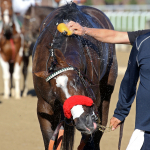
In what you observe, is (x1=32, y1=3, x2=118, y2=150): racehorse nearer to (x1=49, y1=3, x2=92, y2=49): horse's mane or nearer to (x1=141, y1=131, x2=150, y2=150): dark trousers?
(x1=49, y1=3, x2=92, y2=49): horse's mane

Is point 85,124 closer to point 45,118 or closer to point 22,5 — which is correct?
point 45,118

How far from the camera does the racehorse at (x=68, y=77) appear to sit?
2.19 m

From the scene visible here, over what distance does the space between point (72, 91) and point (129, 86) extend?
0.46 metres

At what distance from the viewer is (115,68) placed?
381cm

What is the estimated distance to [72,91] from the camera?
223 cm

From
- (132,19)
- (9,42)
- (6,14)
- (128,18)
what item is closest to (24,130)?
(9,42)

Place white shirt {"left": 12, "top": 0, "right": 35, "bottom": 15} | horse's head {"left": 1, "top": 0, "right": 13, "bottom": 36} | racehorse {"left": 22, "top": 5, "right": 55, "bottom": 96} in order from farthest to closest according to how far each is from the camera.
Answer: white shirt {"left": 12, "top": 0, "right": 35, "bottom": 15}, racehorse {"left": 22, "top": 5, "right": 55, "bottom": 96}, horse's head {"left": 1, "top": 0, "right": 13, "bottom": 36}

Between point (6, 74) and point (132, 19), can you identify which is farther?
point (132, 19)

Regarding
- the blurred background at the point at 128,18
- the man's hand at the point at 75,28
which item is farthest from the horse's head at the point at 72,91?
the blurred background at the point at 128,18

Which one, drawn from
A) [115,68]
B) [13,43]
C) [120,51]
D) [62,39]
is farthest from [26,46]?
[120,51]

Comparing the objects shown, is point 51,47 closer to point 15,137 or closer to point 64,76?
point 64,76

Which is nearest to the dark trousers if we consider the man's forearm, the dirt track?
the man's forearm

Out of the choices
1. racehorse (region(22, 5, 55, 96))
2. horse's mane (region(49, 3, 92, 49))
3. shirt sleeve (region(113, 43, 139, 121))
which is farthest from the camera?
racehorse (region(22, 5, 55, 96))

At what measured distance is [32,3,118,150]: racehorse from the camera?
2.19 meters
